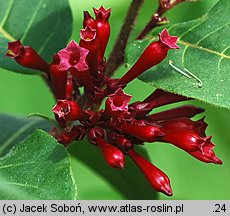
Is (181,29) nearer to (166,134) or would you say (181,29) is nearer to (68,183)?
(166,134)

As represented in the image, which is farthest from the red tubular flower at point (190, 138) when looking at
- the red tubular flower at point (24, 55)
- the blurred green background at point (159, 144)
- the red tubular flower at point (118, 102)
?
the blurred green background at point (159, 144)

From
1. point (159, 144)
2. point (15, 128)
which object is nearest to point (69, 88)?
point (15, 128)

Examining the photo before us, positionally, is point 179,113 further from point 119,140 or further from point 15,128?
point 15,128

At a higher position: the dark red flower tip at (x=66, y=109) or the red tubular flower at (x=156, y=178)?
the dark red flower tip at (x=66, y=109)

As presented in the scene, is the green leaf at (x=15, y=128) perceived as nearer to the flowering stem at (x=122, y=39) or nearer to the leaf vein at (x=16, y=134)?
the leaf vein at (x=16, y=134)

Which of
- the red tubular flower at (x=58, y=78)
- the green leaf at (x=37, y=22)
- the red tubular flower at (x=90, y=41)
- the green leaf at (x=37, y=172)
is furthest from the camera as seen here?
the green leaf at (x=37, y=22)

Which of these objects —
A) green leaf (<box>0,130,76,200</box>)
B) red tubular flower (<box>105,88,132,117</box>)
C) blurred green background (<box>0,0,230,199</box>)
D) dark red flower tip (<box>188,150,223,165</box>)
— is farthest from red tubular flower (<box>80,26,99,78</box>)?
blurred green background (<box>0,0,230,199</box>)

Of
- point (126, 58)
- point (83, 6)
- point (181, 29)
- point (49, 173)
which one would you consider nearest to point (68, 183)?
point (49, 173)
